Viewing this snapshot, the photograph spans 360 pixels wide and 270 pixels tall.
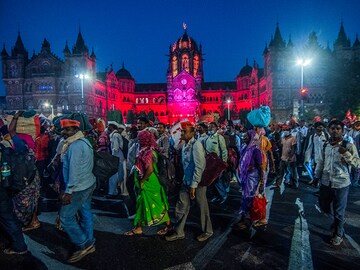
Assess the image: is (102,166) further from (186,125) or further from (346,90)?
(346,90)

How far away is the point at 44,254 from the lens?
4.55 meters

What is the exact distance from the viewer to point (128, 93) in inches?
3327

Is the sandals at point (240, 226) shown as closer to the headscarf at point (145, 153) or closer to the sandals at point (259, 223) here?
the sandals at point (259, 223)

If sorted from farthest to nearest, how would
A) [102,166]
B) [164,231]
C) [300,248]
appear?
1. [164,231]
2. [300,248]
3. [102,166]

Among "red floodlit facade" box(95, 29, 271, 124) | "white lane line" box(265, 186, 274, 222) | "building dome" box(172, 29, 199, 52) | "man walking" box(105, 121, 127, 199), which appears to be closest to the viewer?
"white lane line" box(265, 186, 274, 222)

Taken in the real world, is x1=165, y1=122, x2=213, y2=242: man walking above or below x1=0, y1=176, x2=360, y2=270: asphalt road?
above

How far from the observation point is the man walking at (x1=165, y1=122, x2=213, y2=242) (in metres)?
4.78

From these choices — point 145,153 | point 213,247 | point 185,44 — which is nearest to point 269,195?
point 213,247

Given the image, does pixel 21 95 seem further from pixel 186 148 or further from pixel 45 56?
pixel 186 148

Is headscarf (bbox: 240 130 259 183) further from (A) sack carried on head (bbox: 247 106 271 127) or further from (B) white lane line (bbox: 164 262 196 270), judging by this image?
(B) white lane line (bbox: 164 262 196 270)

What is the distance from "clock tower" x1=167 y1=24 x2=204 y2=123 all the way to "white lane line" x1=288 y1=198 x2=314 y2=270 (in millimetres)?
72171

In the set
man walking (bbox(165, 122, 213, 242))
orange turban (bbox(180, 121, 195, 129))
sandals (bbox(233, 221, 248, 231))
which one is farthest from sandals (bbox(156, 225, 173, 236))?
orange turban (bbox(180, 121, 195, 129))

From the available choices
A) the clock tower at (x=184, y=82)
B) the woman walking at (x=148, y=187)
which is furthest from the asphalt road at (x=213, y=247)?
the clock tower at (x=184, y=82)

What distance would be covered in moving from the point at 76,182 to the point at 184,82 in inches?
3061
